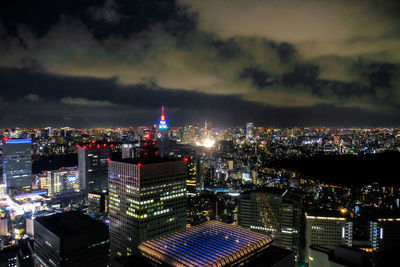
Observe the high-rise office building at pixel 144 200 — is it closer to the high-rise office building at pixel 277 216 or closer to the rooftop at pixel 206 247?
the rooftop at pixel 206 247

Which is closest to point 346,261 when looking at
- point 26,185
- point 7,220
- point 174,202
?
point 174,202

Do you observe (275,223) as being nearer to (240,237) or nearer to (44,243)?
(240,237)

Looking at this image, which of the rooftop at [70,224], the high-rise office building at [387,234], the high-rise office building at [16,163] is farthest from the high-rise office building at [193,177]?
the high-rise office building at [16,163]

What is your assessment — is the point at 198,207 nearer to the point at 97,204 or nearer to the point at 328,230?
the point at 97,204

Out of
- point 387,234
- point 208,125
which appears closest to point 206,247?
point 387,234

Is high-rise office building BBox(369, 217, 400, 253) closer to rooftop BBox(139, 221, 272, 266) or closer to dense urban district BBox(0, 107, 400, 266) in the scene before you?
dense urban district BBox(0, 107, 400, 266)

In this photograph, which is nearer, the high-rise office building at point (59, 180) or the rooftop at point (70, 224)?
the rooftop at point (70, 224)

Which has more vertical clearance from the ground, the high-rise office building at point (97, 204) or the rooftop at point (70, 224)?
the rooftop at point (70, 224)

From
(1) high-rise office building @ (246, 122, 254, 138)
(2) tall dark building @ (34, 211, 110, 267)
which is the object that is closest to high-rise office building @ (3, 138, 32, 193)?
(2) tall dark building @ (34, 211, 110, 267)
